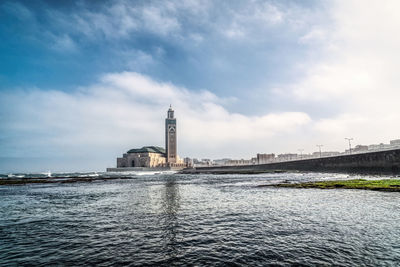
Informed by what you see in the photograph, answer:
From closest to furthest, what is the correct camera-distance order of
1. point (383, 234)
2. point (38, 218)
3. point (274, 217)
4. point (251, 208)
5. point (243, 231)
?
1. point (383, 234)
2. point (243, 231)
3. point (274, 217)
4. point (38, 218)
5. point (251, 208)

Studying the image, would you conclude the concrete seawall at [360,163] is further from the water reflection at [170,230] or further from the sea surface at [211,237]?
the water reflection at [170,230]

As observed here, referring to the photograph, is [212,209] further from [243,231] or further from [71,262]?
[71,262]

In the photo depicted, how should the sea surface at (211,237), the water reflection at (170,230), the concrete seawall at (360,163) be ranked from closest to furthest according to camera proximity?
the sea surface at (211,237) → the water reflection at (170,230) → the concrete seawall at (360,163)

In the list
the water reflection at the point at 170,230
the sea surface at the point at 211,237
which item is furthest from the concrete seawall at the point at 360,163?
the water reflection at the point at 170,230

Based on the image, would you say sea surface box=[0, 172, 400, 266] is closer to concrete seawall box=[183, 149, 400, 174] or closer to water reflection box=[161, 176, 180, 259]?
water reflection box=[161, 176, 180, 259]

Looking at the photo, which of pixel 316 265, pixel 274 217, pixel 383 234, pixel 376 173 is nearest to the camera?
pixel 316 265

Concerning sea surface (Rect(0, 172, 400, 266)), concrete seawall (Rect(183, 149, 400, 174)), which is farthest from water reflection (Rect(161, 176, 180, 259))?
concrete seawall (Rect(183, 149, 400, 174))

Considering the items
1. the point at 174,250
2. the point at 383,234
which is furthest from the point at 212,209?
the point at 383,234

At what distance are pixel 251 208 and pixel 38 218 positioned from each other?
66.5ft

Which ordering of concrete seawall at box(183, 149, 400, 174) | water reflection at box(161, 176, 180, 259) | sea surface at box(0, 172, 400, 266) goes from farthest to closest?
concrete seawall at box(183, 149, 400, 174), water reflection at box(161, 176, 180, 259), sea surface at box(0, 172, 400, 266)

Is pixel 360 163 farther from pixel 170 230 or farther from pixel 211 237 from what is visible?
pixel 170 230

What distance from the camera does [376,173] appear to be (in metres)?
70.8

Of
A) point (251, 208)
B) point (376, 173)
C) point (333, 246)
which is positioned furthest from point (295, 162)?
point (333, 246)

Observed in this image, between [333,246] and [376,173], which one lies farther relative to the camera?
[376,173]
